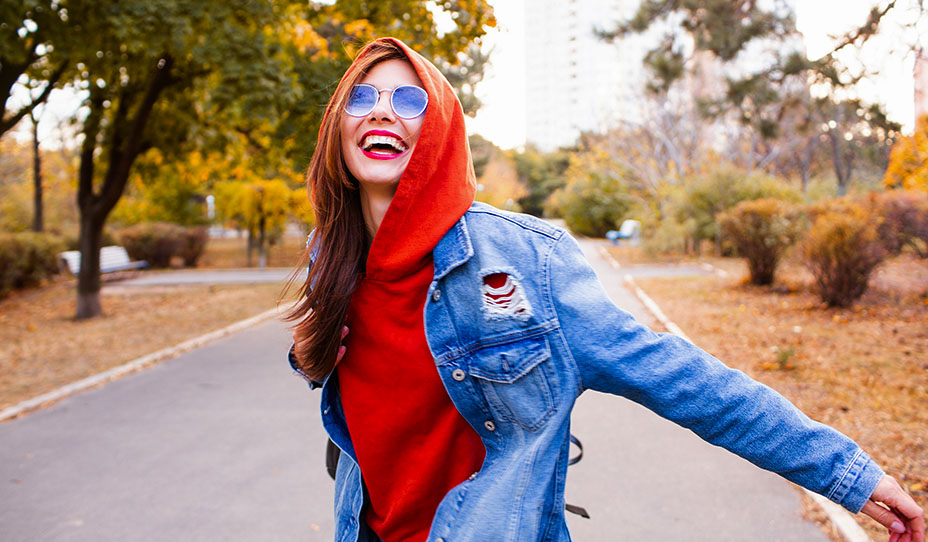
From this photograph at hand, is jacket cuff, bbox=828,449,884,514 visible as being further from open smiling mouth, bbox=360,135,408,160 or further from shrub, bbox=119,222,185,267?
shrub, bbox=119,222,185,267

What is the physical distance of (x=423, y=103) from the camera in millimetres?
1599

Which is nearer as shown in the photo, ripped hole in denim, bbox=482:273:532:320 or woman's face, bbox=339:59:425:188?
ripped hole in denim, bbox=482:273:532:320

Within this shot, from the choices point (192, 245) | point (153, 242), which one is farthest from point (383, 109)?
point (192, 245)

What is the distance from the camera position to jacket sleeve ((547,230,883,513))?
1336 millimetres

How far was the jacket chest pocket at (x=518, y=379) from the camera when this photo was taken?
4.53 ft

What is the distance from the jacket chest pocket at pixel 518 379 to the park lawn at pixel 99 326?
681 centimetres

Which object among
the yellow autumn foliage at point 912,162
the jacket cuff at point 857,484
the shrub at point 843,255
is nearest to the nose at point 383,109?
the jacket cuff at point 857,484

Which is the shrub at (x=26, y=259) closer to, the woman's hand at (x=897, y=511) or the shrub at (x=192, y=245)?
the shrub at (x=192, y=245)

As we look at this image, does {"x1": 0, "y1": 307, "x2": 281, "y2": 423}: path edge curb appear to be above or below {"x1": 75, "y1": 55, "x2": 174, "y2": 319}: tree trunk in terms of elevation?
below

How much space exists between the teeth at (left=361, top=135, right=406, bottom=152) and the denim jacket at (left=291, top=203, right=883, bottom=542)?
0.25 metres

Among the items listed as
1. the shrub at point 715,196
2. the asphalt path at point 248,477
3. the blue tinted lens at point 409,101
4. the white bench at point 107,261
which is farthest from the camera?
the shrub at point 715,196

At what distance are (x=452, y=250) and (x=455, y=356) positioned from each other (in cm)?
23

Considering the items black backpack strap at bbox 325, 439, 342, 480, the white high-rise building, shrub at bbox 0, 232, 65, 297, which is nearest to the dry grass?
shrub at bbox 0, 232, 65, 297

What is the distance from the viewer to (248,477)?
4609mm
